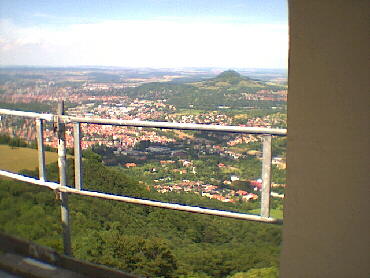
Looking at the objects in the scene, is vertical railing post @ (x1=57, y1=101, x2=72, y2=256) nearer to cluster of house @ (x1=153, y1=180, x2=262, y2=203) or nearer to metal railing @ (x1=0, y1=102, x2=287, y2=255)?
metal railing @ (x1=0, y1=102, x2=287, y2=255)

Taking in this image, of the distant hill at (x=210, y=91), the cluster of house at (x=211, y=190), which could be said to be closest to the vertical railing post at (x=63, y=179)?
the cluster of house at (x=211, y=190)

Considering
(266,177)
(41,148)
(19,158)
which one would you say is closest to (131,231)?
(41,148)

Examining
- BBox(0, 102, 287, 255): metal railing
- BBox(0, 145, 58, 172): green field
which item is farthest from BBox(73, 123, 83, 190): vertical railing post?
BBox(0, 145, 58, 172): green field

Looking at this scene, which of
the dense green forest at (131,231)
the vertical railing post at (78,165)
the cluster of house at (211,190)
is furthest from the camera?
the dense green forest at (131,231)

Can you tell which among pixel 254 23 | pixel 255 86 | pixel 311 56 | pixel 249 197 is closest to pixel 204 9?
pixel 254 23

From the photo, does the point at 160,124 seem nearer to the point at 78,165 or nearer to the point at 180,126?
the point at 180,126

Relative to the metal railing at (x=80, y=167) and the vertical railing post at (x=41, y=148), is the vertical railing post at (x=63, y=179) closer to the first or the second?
the metal railing at (x=80, y=167)
